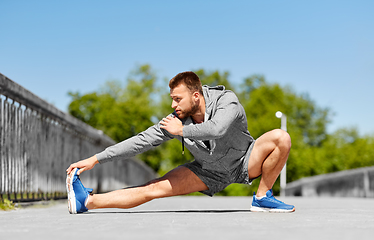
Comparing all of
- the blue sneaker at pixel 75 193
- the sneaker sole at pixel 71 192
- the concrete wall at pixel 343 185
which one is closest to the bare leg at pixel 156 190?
the blue sneaker at pixel 75 193

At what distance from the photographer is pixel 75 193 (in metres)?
4.97

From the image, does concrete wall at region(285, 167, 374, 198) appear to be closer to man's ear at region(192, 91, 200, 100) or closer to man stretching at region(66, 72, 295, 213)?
man stretching at region(66, 72, 295, 213)

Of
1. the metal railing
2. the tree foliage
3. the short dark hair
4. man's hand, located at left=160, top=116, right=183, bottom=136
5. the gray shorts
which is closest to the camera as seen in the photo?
man's hand, located at left=160, top=116, right=183, bottom=136

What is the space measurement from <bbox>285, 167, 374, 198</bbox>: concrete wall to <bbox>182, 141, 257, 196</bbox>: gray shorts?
1080cm

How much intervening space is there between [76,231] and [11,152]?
2.97 meters

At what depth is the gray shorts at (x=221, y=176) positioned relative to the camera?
521 cm

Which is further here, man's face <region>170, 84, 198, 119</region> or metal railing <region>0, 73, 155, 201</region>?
metal railing <region>0, 73, 155, 201</region>

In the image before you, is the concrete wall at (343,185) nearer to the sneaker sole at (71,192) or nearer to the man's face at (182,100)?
the man's face at (182,100)

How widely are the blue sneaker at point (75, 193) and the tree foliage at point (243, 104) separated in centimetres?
4043

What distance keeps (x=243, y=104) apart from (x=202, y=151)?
5048cm

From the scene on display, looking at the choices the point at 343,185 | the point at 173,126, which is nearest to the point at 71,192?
the point at 173,126

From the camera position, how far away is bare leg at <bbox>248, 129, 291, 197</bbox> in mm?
5051

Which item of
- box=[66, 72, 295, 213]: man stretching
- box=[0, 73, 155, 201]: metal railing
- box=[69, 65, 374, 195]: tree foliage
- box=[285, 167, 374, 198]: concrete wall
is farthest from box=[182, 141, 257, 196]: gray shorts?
box=[69, 65, 374, 195]: tree foliage

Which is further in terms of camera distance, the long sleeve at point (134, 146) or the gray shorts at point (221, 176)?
the gray shorts at point (221, 176)
